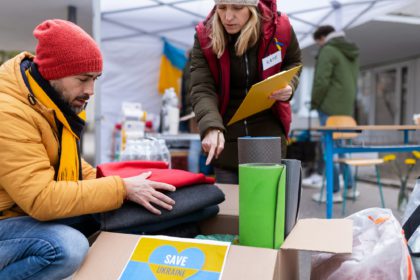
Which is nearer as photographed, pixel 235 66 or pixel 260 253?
pixel 260 253

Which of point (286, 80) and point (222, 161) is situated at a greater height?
point (286, 80)

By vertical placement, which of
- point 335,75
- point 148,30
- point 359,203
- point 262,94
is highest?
point 148,30

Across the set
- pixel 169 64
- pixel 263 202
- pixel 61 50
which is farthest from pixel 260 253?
pixel 169 64

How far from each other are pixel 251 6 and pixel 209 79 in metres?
0.28

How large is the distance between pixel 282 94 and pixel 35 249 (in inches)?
32.1

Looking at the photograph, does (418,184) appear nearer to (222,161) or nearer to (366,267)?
(366,267)

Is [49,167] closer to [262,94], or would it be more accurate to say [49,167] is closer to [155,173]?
[155,173]

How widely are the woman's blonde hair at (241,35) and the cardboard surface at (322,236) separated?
60 centimetres

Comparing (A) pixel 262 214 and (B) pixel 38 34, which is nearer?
(A) pixel 262 214

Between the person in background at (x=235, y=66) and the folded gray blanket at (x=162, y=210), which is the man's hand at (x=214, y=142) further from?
the folded gray blanket at (x=162, y=210)

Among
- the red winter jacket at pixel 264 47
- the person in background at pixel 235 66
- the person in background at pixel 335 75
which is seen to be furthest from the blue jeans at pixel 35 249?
the person in background at pixel 335 75

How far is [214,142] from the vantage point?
1.12m

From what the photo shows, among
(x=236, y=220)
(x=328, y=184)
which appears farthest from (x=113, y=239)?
(x=328, y=184)

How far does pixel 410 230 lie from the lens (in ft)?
3.52
